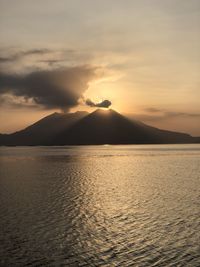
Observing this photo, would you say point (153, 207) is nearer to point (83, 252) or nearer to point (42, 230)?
point (42, 230)

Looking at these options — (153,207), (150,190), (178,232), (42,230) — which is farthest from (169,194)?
(42,230)

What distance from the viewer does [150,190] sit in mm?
59219

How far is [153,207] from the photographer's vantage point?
140ft

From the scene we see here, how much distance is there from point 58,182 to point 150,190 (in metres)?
21.3

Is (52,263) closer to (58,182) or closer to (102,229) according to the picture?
(102,229)

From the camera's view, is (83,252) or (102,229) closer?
(83,252)

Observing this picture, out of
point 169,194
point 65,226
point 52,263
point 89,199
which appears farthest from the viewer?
point 169,194

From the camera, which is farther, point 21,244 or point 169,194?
point 169,194

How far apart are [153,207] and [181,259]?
1927 cm

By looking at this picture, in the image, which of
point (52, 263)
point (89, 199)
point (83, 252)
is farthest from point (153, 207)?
point (52, 263)

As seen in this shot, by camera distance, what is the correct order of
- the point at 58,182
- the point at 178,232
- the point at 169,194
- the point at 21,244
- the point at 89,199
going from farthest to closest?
1. the point at 58,182
2. the point at 169,194
3. the point at 89,199
4. the point at 178,232
5. the point at 21,244

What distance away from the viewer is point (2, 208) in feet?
141

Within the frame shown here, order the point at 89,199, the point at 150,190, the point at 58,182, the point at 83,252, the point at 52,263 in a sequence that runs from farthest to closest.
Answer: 1. the point at 58,182
2. the point at 150,190
3. the point at 89,199
4. the point at 83,252
5. the point at 52,263

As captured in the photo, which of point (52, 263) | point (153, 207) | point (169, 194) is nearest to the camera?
point (52, 263)
